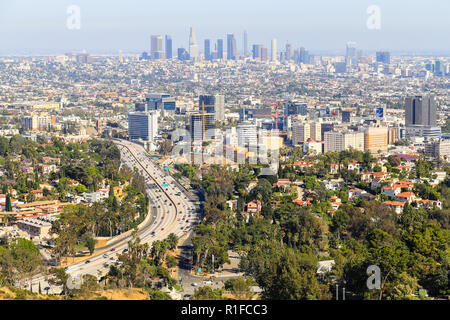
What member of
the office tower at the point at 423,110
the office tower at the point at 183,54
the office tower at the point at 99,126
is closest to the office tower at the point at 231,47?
the office tower at the point at 183,54

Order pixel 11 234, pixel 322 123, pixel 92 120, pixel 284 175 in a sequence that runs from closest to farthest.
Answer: pixel 11 234 → pixel 284 175 → pixel 322 123 → pixel 92 120

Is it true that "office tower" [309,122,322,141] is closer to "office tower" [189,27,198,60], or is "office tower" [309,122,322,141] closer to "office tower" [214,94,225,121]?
"office tower" [214,94,225,121]

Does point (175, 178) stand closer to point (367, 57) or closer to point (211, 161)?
point (211, 161)

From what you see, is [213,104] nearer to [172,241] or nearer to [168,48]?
[172,241]

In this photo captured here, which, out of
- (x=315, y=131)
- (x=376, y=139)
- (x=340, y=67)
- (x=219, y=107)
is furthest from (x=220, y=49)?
(x=376, y=139)
